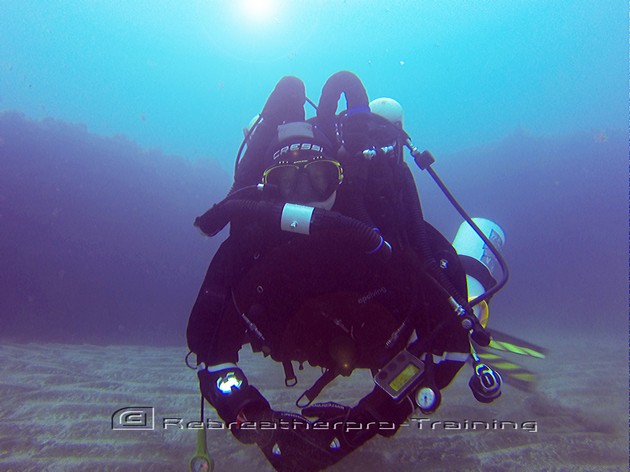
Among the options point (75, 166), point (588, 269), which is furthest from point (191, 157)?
point (588, 269)

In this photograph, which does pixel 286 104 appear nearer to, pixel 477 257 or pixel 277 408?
pixel 477 257

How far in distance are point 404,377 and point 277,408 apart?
10.0 ft

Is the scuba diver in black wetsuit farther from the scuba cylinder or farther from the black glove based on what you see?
the scuba cylinder

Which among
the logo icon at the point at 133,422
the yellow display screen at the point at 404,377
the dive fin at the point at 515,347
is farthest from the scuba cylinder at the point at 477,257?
the logo icon at the point at 133,422

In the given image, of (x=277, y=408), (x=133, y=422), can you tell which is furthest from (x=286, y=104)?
(x=277, y=408)

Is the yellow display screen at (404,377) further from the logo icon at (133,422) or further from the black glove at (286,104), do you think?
the logo icon at (133,422)

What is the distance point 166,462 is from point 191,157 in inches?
972

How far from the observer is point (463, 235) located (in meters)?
4.25

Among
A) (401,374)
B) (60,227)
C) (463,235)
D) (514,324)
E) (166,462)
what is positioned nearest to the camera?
(401,374)

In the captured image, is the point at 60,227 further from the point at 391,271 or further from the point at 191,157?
the point at 391,271

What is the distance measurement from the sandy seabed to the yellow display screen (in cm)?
120

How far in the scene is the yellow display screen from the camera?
228cm

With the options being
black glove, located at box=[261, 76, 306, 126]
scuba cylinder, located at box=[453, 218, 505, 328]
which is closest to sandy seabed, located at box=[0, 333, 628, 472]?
scuba cylinder, located at box=[453, 218, 505, 328]

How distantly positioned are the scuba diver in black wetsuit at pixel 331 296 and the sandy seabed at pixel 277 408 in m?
1.05
